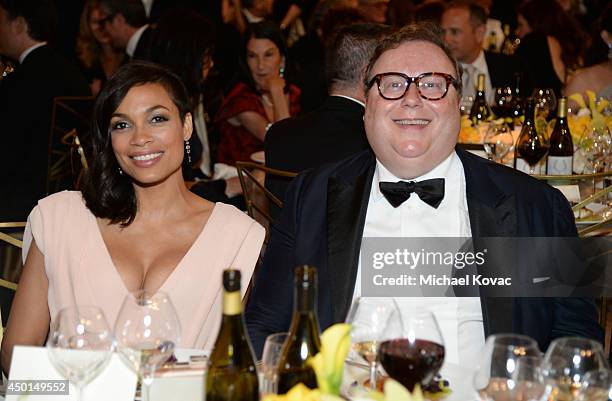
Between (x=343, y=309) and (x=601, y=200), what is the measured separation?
1760 millimetres

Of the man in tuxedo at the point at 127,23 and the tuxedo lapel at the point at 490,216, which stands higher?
the man in tuxedo at the point at 127,23

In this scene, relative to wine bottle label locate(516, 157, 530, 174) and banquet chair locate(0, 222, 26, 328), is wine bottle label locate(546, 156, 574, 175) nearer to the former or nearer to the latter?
wine bottle label locate(516, 157, 530, 174)

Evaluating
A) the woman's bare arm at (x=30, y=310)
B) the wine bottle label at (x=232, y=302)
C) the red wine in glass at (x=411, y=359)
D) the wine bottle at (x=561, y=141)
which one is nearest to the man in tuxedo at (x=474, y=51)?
the wine bottle at (x=561, y=141)

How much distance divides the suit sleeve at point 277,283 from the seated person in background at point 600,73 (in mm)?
3644

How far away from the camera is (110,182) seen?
2.85 m

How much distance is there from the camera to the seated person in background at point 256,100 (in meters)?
5.92

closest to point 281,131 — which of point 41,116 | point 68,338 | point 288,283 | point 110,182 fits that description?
point 110,182

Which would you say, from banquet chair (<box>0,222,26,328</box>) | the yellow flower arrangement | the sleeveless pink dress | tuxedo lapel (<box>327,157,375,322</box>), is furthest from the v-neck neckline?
the yellow flower arrangement

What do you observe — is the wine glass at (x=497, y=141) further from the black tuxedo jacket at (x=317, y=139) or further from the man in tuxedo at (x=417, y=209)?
the man in tuxedo at (x=417, y=209)

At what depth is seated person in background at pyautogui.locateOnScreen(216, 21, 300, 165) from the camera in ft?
19.4

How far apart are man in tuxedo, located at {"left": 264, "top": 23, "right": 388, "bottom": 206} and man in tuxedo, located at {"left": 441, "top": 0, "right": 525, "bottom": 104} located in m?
2.69

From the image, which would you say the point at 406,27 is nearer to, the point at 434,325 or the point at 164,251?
the point at 164,251

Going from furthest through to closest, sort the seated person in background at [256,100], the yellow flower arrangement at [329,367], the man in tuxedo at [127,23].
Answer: the man in tuxedo at [127,23]
the seated person in background at [256,100]
the yellow flower arrangement at [329,367]

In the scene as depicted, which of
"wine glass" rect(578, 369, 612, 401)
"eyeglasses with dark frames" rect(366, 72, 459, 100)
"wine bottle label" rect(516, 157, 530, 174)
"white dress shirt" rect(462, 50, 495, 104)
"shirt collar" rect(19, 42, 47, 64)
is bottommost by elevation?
"wine glass" rect(578, 369, 612, 401)
